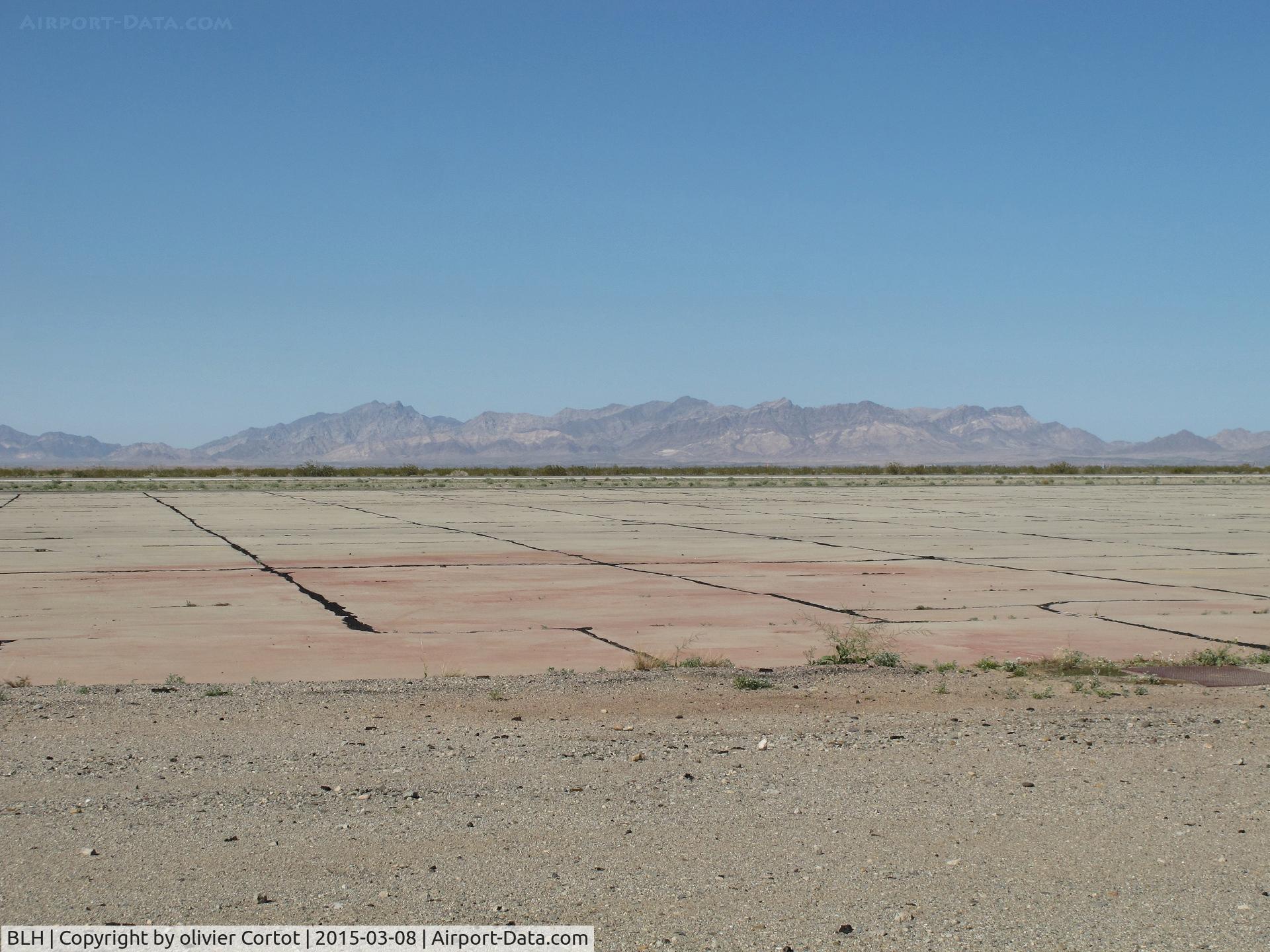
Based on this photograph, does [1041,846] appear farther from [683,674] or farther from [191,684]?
[191,684]

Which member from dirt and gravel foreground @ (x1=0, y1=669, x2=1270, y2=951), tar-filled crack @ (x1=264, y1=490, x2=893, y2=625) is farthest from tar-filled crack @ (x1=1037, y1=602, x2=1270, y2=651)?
dirt and gravel foreground @ (x1=0, y1=669, x2=1270, y2=951)

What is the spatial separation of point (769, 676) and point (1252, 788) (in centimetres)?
457

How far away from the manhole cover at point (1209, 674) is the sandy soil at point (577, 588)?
1159mm

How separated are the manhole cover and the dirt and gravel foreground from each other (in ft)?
3.72

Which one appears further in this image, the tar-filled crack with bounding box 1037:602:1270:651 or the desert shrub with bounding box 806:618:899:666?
the tar-filled crack with bounding box 1037:602:1270:651

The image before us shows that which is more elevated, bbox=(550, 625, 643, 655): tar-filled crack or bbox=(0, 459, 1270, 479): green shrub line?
bbox=(0, 459, 1270, 479): green shrub line

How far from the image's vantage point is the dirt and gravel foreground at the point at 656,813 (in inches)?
227

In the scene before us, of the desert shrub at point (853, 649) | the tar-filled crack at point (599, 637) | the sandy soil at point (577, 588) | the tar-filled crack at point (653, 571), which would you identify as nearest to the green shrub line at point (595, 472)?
the sandy soil at point (577, 588)

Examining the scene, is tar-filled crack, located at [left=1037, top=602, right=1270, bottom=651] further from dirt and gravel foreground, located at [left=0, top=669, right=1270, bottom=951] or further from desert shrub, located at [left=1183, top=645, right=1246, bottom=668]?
dirt and gravel foreground, located at [left=0, top=669, right=1270, bottom=951]

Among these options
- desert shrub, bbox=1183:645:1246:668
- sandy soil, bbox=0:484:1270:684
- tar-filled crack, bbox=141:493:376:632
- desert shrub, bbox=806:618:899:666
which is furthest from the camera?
tar-filled crack, bbox=141:493:376:632

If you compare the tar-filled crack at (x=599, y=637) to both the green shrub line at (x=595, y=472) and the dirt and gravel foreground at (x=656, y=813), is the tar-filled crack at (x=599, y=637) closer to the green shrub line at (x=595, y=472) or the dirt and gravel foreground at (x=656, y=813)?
the dirt and gravel foreground at (x=656, y=813)

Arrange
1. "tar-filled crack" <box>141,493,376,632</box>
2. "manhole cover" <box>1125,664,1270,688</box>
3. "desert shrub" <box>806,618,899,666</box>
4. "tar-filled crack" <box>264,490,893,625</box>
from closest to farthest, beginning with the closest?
1. "manhole cover" <box>1125,664,1270,688</box>
2. "desert shrub" <box>806,618,899,666</box>
3. "tar-filled crack" <box>141,493,376,632</box>
4. "tar-filled crack" <box>264,490,893,625</box>

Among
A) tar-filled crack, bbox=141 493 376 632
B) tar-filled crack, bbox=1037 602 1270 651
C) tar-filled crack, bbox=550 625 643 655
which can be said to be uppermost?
tar-filled crack, bbox=141 493 376 632

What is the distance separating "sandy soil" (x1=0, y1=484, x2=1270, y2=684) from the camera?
44.8ft
